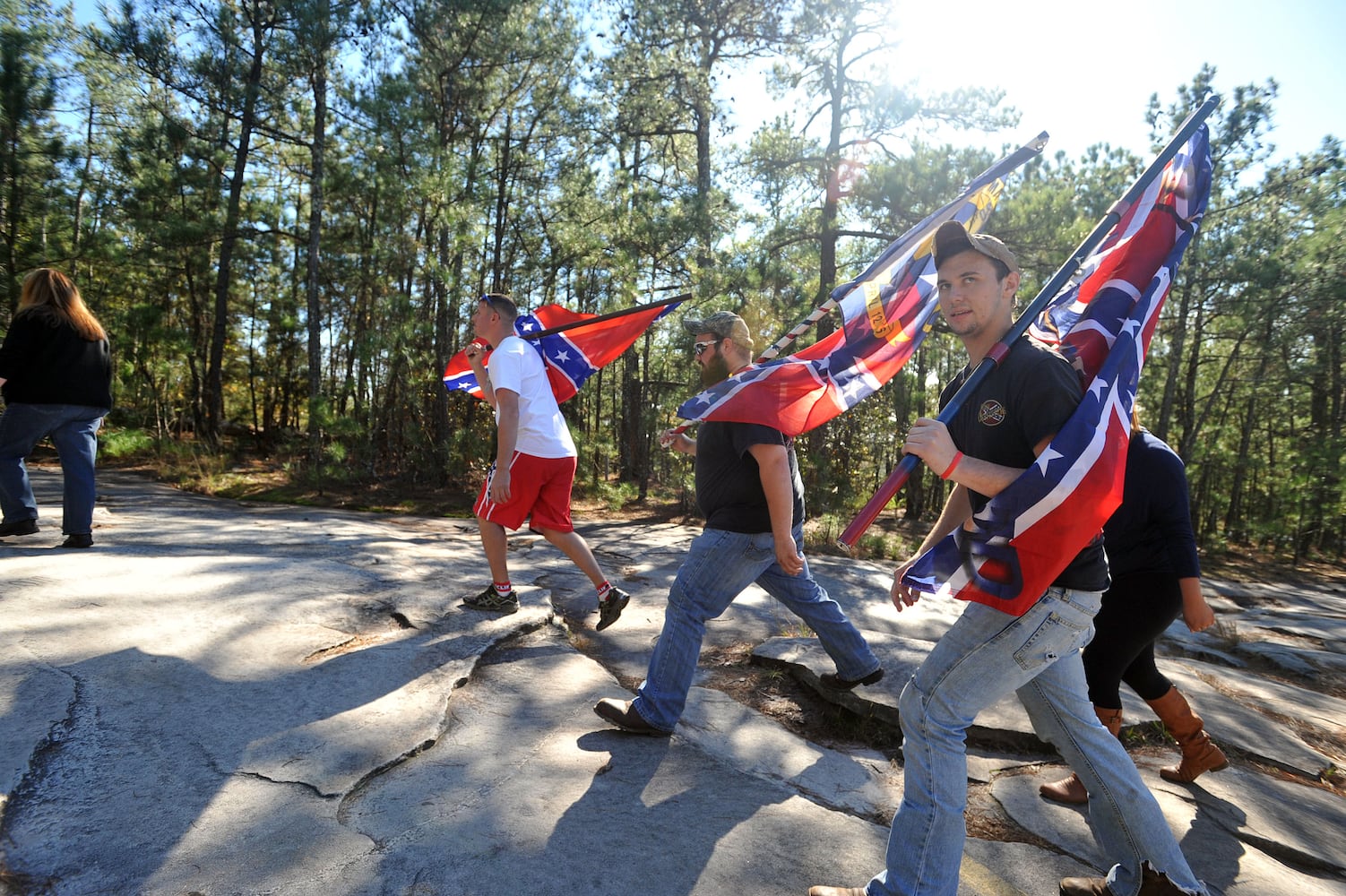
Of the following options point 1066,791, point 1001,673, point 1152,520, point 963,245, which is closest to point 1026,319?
point 963,245

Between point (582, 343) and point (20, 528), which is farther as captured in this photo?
point (582, 343)

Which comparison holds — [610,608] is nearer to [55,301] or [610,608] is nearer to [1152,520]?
[1152,520]

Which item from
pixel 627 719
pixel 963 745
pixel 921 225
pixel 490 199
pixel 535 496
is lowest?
pixel 627 719

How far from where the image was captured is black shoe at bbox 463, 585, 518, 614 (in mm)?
4590

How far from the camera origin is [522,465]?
4.38m

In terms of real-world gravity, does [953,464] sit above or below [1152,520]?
above

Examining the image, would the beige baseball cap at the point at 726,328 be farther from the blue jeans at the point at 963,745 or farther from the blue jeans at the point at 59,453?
the blue jeans at the point at 59,453

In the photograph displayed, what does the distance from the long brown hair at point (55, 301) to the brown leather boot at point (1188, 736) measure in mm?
6690

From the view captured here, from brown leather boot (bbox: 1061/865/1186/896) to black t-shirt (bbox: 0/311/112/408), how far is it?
6.26 m

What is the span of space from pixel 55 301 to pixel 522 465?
356cm

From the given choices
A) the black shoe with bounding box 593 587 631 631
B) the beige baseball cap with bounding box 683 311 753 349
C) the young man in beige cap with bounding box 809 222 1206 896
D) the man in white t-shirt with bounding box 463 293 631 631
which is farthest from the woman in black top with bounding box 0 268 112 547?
the young man in beige cap with bounding box 809 222 1206 896

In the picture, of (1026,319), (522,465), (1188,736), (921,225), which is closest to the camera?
(1026,319)

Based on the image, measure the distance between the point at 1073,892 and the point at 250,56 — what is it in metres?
16.9

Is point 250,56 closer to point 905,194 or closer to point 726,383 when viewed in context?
point 905,194
